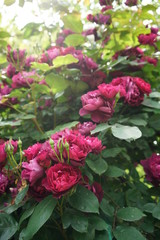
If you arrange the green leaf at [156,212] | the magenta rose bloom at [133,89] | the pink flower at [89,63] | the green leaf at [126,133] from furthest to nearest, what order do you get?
1. the pink flower at [89,63]
2. the magenta rose bloom at [133,89]
3. the green leaf at [156,212]
4. the green leaf at [126,133]

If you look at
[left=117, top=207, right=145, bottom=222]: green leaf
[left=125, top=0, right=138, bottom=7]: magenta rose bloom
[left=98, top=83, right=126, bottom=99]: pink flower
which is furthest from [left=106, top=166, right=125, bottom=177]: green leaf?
[left=125, top=0, right=138, bottom=7]: magenta rose bloom

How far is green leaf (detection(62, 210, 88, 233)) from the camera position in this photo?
27.3 inches

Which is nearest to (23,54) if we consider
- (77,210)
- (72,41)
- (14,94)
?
(14,94)

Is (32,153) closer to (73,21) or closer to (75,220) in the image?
(75,220)

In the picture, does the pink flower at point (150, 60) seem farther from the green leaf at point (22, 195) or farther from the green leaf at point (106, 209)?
the green leaf at point (22, 195)

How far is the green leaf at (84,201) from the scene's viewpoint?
2.26 ft

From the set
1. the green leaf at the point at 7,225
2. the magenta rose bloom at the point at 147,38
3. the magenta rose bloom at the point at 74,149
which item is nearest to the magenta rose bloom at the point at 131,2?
the magenta rose bloom at the point at 147,38

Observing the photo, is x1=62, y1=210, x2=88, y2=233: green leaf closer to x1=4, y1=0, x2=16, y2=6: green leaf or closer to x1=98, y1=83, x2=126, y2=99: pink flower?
x1=98, y1=83, x2=126, y2=99: pink flower

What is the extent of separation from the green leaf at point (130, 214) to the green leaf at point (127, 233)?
3 cm

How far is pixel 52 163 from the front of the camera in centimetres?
75

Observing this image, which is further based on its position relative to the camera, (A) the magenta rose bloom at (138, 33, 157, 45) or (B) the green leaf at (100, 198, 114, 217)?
(A) the magenta rose bloom at (138, 33, 157, 45)

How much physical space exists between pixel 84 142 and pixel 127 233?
0.30 metres

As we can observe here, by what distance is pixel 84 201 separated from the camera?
705mm

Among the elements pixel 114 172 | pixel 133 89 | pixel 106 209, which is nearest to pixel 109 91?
pixel 133 89
